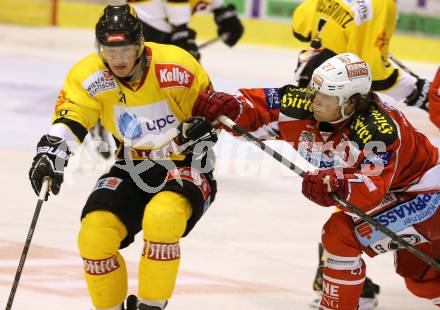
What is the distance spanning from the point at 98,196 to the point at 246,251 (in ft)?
4.96

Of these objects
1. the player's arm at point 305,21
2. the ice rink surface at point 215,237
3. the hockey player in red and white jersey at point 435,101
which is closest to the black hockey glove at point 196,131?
the ice rink surface at point 215,237

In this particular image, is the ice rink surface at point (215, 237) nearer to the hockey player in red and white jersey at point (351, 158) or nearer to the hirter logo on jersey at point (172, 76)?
the hockey player in red and white jersey at point (351, 158)

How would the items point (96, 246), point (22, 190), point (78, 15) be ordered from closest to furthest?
point (96, 246)
point (22, 190)
point (78, 15)

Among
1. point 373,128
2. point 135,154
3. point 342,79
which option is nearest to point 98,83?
point 135,154

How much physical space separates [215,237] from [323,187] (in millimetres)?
1768

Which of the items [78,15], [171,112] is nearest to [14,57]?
[78,15]

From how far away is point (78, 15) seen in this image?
36.8 feet

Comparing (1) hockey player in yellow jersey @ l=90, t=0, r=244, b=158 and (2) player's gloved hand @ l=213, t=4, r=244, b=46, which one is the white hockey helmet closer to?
(1) hockey player in yellow jersey @ l=90, t=0, r=244, b=158

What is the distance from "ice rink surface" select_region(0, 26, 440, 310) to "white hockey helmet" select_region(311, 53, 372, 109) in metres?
1.10

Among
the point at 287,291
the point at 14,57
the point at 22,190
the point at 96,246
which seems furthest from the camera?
the point at 14,57

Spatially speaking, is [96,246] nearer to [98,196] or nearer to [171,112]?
[98,196]

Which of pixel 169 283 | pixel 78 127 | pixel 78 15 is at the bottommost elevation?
pixel 78 15

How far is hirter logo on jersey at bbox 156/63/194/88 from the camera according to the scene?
3922mm

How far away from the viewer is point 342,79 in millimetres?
3846
